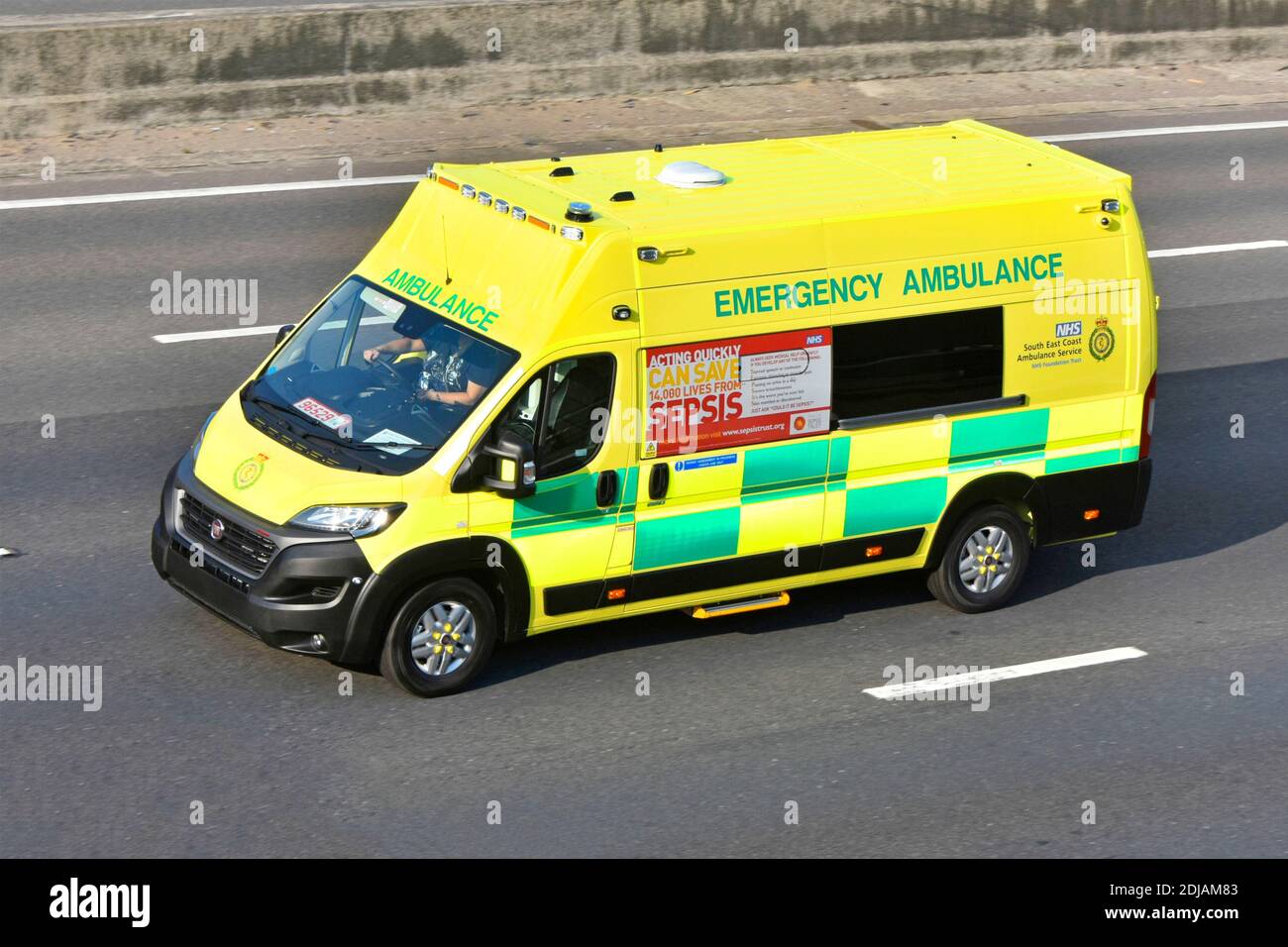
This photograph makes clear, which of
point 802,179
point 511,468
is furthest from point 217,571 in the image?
point 802,179

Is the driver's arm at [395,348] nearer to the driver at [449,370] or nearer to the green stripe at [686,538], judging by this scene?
the driver at [449,370]

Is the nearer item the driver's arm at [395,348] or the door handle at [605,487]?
the door handle at [605,487]

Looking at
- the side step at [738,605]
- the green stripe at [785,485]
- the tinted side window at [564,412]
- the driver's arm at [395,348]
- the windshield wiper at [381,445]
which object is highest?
the driver's arm at [395,348]

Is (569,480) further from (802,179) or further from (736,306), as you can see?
(802,179)

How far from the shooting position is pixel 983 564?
1054 centimetres

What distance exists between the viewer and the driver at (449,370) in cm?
916

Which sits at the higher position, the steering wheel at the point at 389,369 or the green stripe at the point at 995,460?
the steering wheel at the point at 389,369

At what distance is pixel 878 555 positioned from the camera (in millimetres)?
10172

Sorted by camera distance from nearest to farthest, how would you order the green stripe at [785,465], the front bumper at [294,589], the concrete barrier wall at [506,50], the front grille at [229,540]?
the front bumper at [294,589]
the front grille at [229,540]
the green stripe at [785,465]
the concrete barrier wall at [506,50]

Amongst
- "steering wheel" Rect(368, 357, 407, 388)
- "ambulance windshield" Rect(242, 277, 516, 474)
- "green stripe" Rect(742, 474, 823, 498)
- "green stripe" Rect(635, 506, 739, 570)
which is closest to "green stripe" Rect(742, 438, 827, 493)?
"green stripe" Rect(742, 474, 823, 498)

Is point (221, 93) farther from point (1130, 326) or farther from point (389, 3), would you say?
point (1130, 326)

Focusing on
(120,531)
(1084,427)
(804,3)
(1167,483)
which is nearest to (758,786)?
(1084,427)

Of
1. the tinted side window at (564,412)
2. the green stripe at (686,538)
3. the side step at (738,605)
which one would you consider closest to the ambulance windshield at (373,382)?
the tinted side window at (564,412)

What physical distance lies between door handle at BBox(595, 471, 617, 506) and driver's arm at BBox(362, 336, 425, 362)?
1.11 meters
